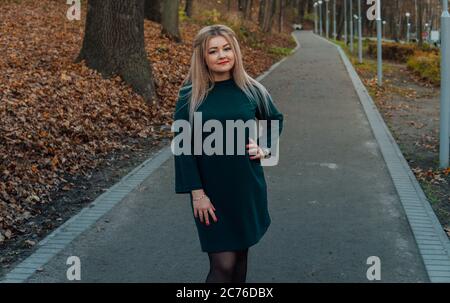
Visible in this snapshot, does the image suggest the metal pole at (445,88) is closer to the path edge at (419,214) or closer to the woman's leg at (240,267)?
the path edge at (419,214)

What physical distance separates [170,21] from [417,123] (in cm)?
1066

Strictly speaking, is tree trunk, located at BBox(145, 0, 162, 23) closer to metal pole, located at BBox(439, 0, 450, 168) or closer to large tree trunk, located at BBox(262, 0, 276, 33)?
metal pole, located at BBox(439, 0, 450, 168)

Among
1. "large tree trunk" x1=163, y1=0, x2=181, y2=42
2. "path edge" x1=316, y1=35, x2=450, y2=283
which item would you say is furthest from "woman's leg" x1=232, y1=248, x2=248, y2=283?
"large tree trunk" x1=163, y1=0, x2=181, y2=42

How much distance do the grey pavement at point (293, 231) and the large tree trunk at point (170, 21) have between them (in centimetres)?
1182

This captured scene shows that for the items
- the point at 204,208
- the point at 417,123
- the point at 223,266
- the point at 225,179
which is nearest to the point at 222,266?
the point at 223,266

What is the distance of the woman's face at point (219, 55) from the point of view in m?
3.92

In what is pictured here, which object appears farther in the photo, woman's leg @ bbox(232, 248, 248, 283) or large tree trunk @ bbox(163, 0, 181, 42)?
large tree trunk @ bbox(163, 0, 181, 42)

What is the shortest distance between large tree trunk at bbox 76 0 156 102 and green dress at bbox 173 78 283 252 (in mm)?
10026

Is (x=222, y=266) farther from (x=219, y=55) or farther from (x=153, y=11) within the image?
(x=153, y=11)

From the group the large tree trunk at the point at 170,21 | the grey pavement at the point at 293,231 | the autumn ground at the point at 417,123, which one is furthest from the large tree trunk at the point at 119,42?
the large tree trunk at the point at 170,21

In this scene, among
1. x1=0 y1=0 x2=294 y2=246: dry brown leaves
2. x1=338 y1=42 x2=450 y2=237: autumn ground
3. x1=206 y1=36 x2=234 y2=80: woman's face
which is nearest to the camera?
x1=206 y1=36 x2=234 y2=80: woman's face

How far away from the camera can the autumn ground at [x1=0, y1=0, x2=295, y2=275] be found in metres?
7.44

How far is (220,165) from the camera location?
3.97 meters
